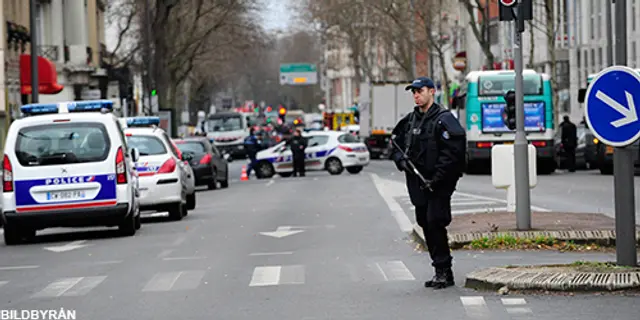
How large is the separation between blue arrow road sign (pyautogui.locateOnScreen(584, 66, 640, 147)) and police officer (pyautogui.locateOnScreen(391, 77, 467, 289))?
105cm

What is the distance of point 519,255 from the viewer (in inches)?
557

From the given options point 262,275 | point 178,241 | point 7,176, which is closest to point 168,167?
point 7,176

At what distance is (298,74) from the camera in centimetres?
13288

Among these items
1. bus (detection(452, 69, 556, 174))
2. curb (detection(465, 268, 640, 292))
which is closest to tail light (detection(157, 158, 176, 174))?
curb (detection(465, 268, 640, 292))

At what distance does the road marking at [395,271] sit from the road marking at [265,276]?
3.18 feet

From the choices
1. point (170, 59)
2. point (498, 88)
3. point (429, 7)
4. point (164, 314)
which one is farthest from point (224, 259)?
point (429, 7)

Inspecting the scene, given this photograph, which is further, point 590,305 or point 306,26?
point 306,26

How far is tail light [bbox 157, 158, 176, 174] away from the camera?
75.6 ft

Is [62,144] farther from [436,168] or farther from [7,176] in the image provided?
[436,168]

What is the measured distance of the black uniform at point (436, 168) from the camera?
11.0 m

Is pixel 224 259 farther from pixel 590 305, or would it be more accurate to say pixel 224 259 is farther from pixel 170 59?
pixel 170 59

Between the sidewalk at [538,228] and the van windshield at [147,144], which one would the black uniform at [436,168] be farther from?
the van windshield at [147,144]

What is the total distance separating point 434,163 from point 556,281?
1.35 meters

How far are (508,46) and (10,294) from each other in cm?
6622
